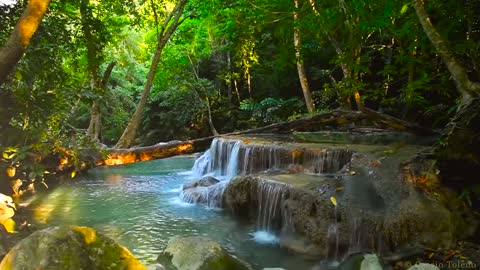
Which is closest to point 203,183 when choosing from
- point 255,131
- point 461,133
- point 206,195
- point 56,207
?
point 206,195

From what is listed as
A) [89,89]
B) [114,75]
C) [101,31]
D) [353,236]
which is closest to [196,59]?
[114,75]

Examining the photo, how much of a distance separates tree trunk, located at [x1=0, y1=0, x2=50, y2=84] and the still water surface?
319 centimetres

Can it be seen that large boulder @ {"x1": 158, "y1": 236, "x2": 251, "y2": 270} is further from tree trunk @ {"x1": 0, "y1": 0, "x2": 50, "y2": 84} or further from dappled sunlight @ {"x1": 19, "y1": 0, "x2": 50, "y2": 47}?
dappled sunlight @ {"x1": 19, "y1": 0, "x2": 50, "y2": 47}

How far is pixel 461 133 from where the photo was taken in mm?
4926

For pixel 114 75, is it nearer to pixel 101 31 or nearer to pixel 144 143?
pixel 144 143

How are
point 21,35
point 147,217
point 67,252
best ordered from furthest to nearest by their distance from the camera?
1. point 147,217
2. point 21,35
3. point 67,252

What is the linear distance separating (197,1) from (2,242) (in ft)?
32.1

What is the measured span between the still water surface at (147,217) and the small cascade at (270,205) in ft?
0.74

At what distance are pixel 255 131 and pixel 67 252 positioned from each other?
15.6 feet

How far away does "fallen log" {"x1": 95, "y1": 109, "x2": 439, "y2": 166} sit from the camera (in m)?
6.80

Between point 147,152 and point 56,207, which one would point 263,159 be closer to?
point 147,152

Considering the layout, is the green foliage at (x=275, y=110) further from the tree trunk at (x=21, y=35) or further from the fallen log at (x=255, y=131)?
the tree trunk at (x=21, y=35)

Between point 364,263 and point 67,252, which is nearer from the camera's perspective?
point 67,252

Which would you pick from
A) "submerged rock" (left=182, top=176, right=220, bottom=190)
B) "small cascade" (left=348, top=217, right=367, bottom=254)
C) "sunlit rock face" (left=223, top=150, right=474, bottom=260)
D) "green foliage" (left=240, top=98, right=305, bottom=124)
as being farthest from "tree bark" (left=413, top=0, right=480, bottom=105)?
"green foliage" (left=240, top=98, right=305, bottom=124)
